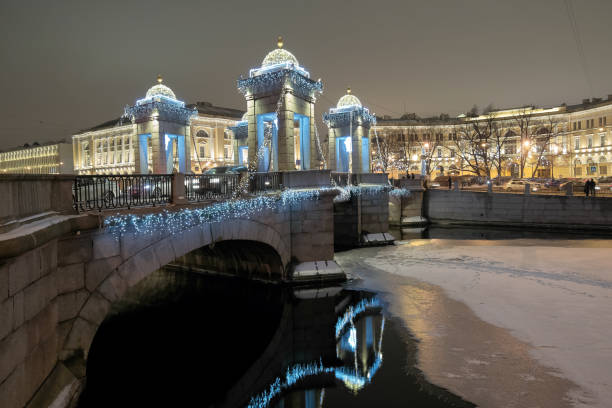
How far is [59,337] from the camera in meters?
7.26

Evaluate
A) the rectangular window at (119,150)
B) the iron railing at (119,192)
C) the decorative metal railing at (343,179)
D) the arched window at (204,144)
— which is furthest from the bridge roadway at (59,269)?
the rectangular window at (119,150)

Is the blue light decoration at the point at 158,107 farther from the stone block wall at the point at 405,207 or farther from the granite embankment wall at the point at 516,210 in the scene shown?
the granite embankment wall at the point at 516,210

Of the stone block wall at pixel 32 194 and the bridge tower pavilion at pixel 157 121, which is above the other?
the bridge tower pavilion at pixel 157 121

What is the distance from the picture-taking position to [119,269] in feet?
27.8

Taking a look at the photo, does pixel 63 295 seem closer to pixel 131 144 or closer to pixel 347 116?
pixel 347 116

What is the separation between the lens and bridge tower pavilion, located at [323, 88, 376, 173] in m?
27.4

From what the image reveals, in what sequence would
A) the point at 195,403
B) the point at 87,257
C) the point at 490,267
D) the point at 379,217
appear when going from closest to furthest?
the point at 87,257, the point at 195,403, the point at 490,267, the point at 379,217

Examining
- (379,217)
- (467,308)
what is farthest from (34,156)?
(467,308)

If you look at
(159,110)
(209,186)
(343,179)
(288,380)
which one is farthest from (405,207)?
(288,380)

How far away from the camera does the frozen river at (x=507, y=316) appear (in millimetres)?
8250

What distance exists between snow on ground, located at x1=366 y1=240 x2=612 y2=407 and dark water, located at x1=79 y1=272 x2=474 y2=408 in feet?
10.1

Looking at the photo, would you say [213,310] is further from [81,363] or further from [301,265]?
[81,363]

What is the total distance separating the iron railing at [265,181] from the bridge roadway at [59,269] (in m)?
2.68

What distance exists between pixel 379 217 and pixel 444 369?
720 inches
